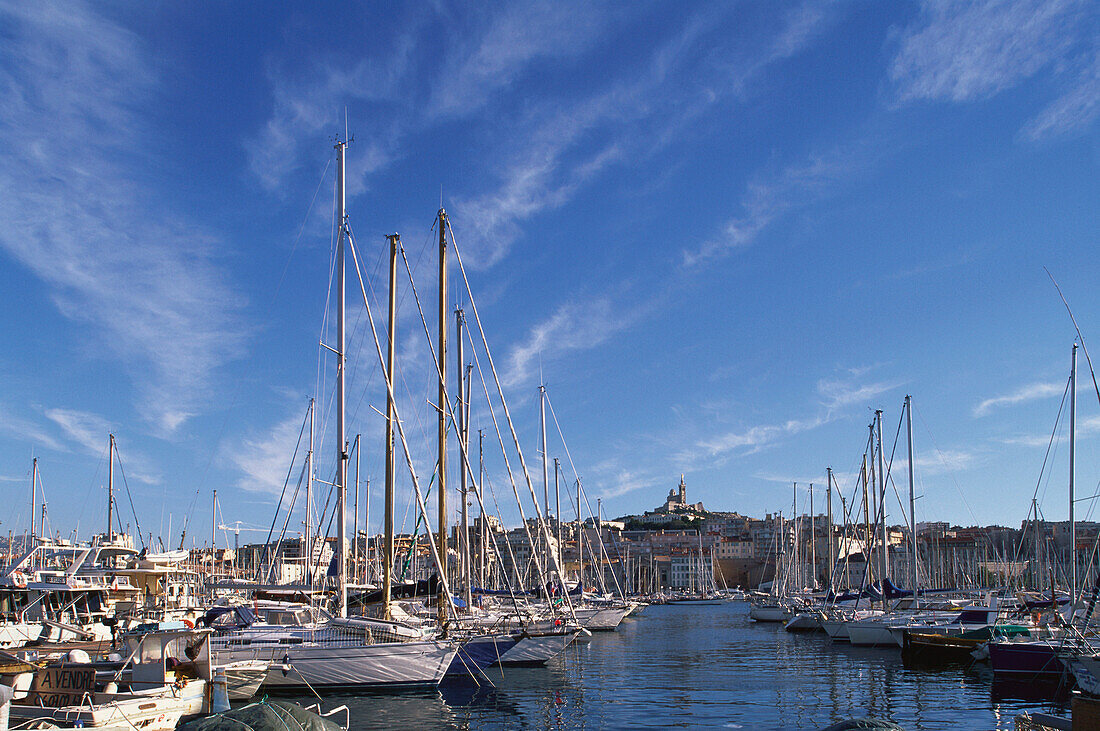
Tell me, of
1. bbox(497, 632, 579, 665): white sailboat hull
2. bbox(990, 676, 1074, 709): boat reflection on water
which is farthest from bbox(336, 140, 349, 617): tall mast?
bbox(990, 676, 1074, 709): boat reflection on water

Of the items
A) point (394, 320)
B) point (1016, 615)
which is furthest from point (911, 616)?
point (394, 320)

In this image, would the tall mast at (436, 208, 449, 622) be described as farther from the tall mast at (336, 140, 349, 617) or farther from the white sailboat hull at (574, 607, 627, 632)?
the white sailboat hull at (574, 607, 627, 632)

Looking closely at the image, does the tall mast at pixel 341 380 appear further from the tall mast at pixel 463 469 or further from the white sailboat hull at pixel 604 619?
the white sailboat hull at pixel 604 619

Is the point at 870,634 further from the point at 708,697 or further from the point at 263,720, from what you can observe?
the point at 263,720

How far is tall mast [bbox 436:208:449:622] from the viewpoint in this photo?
25.3 metres

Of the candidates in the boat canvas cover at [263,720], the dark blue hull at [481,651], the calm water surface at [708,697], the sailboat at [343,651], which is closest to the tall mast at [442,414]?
the dark blue hull at [481,651]

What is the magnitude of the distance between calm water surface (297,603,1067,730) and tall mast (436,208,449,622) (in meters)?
3.18

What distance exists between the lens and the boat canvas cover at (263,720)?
9000 mm

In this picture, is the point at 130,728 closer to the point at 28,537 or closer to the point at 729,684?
the point at 729,684

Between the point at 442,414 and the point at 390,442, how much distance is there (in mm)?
2048

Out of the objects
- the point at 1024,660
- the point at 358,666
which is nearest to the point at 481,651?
the point at 358,666

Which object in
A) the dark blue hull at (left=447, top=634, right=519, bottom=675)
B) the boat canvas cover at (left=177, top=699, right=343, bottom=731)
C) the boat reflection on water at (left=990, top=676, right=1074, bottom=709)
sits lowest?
the boat reflection on water at (left=990, top=676, right=1074, bottom=709)

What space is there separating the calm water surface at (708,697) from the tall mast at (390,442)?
127 inches

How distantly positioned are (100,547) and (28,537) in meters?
18.6
